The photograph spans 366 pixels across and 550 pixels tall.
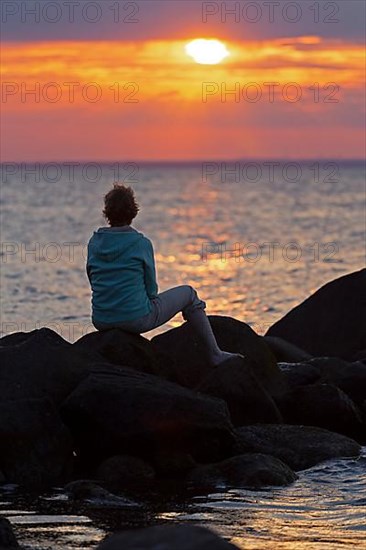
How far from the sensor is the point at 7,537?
7.61 metres

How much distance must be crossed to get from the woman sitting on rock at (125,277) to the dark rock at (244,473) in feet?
6.28

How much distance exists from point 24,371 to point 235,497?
2148 millimetres

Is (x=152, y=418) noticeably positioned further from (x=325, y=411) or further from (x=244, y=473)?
(x=325, y=411)

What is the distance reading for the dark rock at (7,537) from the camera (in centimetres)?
756

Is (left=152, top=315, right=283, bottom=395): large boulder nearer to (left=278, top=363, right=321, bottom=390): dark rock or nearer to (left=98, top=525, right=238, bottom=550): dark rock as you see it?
(left=278, top=363, right=321, bottom=390): dark rock

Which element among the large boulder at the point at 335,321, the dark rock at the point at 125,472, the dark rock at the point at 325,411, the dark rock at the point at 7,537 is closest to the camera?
the dark rock at the point at 7,537

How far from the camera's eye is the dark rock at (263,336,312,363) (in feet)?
47.1

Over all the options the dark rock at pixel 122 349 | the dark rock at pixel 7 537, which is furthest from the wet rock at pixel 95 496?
the dark rock at pixel 122 349

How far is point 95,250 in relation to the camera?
11.8 meters

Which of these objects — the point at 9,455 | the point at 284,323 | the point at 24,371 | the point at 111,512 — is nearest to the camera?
the point at 111,512

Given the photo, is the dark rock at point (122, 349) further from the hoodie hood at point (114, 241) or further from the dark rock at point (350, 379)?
the dark rock at point (350, 379)

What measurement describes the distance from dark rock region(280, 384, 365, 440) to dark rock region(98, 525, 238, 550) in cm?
597

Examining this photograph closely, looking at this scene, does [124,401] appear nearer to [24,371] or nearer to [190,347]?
[24,371]

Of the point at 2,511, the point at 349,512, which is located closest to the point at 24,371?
the point at 2,511
